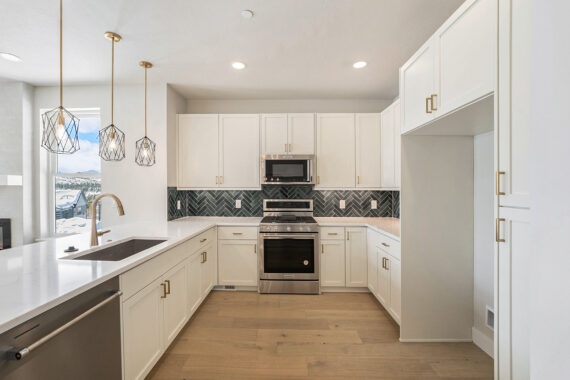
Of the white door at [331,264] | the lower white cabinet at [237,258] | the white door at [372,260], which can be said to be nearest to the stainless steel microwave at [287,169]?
the lower white cabinet at [237,258]

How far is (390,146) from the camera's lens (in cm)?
302

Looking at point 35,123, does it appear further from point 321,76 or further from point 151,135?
point 321,76

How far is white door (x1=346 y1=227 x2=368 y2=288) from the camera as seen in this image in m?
3.04

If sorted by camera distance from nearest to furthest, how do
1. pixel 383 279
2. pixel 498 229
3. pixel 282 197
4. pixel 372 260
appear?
pixel 498 229 → pixel 383 279 → pixel 372 260 → pixel 282 197

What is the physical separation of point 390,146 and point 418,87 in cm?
120

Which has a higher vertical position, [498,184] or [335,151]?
[335,151]

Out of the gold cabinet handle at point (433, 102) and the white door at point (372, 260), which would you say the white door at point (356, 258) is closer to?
the white door at point (372, 260)

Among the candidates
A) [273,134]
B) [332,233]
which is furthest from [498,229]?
[273,134]

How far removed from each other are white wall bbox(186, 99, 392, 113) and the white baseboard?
109 inches

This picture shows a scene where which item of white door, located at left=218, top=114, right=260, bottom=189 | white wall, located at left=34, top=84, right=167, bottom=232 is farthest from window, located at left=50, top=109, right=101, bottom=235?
white door, located at left=218, top=114, right=260, bottom=189

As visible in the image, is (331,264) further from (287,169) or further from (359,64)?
(359,64)

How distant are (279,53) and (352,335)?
265cm

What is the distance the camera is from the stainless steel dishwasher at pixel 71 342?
0.86m

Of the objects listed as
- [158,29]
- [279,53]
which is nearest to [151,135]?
[158,29]
